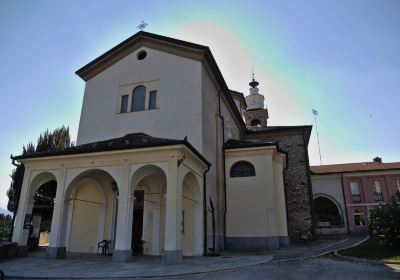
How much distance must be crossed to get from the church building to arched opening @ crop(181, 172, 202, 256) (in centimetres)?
4

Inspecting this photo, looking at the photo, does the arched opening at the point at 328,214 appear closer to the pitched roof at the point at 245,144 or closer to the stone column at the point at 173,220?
the pitched roof at the point at 245,144

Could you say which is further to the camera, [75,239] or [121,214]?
[75,239]

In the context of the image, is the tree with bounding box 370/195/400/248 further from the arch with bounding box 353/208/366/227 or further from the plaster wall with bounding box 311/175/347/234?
the arch with bounding box 353/208/366/227

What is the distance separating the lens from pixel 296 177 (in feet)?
75.6

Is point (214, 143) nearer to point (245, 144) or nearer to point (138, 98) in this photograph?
point (245, 144)

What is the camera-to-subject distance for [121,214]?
35.9 ft

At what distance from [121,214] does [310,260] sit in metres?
6.75

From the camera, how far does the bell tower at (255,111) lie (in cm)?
3178

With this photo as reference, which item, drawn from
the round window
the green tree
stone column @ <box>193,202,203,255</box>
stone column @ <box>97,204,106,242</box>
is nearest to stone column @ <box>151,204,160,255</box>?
stone column @ <box>193,202,203,255</box>

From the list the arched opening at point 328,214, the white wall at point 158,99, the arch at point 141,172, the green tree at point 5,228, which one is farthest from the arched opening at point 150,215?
the arched opening at point 328,214

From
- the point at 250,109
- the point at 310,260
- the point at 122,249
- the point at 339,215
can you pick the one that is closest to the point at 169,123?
the point at 122,249

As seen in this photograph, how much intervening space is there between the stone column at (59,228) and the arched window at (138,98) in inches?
224

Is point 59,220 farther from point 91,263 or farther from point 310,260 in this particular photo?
point 310,260

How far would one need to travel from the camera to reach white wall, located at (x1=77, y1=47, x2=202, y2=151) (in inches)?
592
